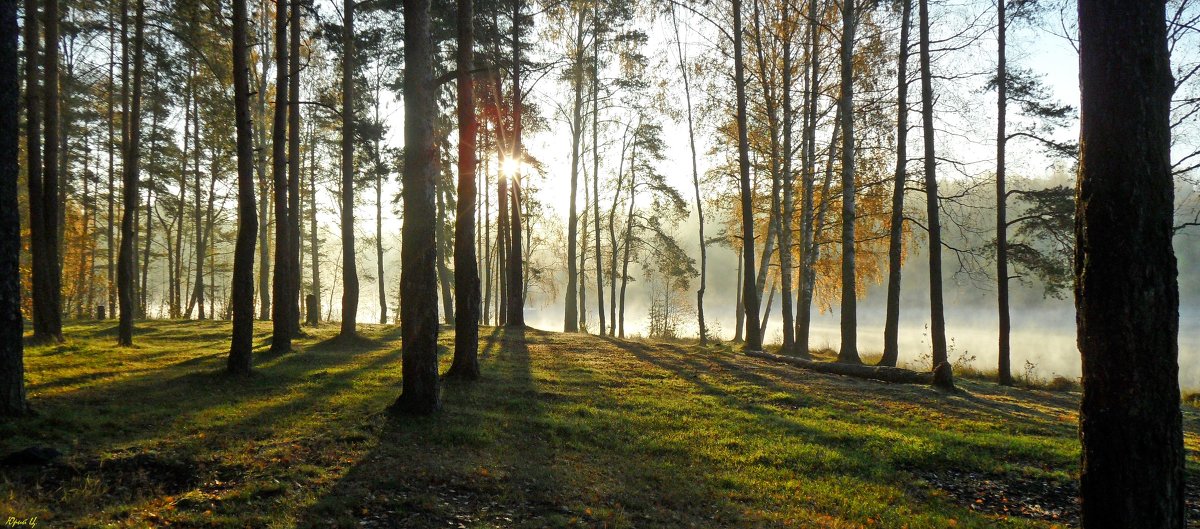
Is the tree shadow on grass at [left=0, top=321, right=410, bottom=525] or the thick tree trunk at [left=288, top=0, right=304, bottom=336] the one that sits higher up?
the thick tree trunk at [left=288, top=0, right=304, bottom=336]

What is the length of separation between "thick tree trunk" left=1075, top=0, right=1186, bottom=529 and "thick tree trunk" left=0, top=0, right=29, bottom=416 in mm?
9548

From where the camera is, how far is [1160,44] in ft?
11.5

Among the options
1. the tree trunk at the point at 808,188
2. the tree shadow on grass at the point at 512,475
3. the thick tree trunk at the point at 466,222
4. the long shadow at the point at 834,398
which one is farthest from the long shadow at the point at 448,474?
the tree trunk at the point at 808,188

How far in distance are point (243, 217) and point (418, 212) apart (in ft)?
14.0

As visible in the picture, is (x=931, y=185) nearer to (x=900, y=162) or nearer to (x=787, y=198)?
(x=900, y=162)

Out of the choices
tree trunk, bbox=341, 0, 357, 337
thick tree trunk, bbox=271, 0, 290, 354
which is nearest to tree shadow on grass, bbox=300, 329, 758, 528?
thick tree trunk, bbox=271, 0, 290, 354

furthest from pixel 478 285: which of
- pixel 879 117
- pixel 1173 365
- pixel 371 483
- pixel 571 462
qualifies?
pixel 879 117

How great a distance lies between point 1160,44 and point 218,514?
719cm

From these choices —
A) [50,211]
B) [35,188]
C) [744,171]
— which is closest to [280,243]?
[50,211]

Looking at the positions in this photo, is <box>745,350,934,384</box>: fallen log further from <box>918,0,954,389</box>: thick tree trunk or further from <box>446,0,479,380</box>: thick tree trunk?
<box>446,0,479,380</box>: thick tree trunk

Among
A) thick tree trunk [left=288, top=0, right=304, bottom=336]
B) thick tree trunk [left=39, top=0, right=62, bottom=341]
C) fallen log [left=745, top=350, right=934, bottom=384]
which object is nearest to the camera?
thick tree trunk [left=39, top=0, right=62, bottom=341]

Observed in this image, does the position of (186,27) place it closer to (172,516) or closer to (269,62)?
(269,62)

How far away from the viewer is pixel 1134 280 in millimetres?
3412

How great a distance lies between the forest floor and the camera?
15.9 ft
